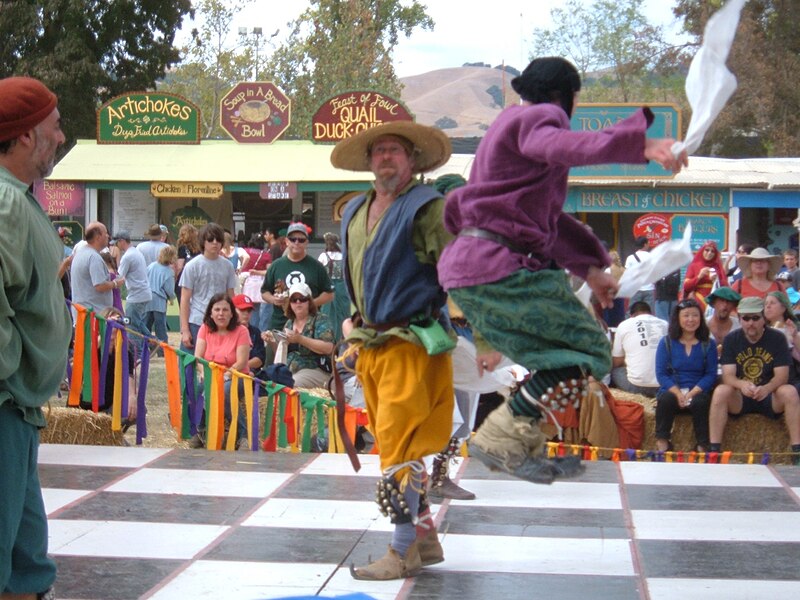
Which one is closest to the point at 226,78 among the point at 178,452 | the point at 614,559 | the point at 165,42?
the point at 165,42

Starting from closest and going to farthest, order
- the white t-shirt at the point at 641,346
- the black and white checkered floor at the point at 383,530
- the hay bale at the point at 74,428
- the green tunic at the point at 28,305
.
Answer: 1. the green tunic at the point at 28,305
2. the black and white checkered floor at the point at 383,530
3. the hay bale at the point at 74,428
4. the white t-shirt at the point at 641,346

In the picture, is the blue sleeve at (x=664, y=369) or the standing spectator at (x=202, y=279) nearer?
the blue sleeve at (x=664, y=369)

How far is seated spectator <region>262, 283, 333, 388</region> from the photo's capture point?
848cm

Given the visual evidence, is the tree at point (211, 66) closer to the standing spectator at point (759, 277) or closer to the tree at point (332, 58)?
the tree at point (332, 58)

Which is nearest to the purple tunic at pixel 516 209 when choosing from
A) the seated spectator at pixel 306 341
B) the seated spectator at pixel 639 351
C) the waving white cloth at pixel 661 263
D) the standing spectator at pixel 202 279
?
the waving white cloth at pixel 661 263

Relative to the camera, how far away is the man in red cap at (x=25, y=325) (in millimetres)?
3104

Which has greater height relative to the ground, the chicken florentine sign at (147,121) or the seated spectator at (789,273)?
the chicken florentine sign at (147,121)

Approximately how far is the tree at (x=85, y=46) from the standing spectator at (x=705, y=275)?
2120 cm

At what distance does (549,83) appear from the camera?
11.8 ft

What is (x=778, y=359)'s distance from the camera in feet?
26.1

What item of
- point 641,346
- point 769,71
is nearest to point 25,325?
point 641,346

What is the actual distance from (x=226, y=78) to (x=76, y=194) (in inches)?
701

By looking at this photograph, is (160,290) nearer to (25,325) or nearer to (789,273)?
(789,273)

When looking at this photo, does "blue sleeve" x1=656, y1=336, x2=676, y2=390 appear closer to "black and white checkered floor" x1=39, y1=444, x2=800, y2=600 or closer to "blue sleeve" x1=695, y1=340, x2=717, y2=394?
"blue sleeve" x1=695, y1=340, x2=717, y2=394
